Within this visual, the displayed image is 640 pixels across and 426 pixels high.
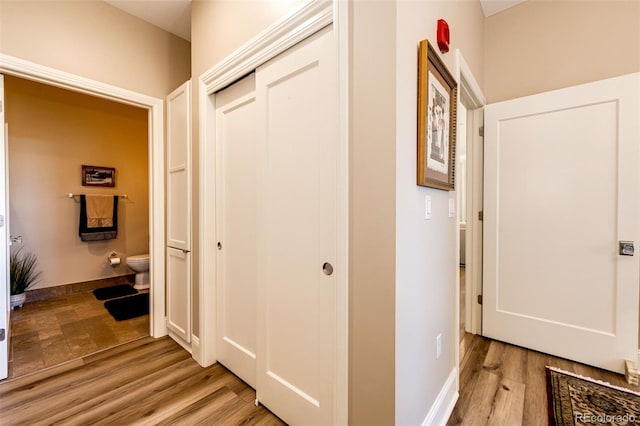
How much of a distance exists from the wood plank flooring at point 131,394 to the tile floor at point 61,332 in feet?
0.57

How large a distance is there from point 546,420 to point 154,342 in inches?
113

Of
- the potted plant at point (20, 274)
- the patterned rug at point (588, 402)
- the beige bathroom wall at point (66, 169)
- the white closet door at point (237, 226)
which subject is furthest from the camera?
the beige bathroom wall at point (66, 169)

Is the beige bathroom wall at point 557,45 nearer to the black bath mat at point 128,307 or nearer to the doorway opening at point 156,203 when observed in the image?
the doorway opening at point 156,203

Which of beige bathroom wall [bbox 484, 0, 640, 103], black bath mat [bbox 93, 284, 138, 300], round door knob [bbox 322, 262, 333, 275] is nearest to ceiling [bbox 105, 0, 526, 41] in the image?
beige bathroom wall [bbox 484, 0, 640, 103]

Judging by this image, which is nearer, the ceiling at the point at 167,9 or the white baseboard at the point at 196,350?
the white baseboard at the point at 196,350

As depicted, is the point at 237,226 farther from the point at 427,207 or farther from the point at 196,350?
the point at 427,207

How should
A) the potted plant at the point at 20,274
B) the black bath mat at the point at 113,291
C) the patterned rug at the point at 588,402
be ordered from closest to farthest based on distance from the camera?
the patterned rug at the point at 588,402
the potted plant at the point at 20,274
the black bath mat at the point at 113,291

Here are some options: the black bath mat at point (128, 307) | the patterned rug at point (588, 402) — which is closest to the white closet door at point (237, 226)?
the black bath mat at point (128, 307)

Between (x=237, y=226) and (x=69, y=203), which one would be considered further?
(x=69, y=203)

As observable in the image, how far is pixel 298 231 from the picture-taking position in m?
1.40

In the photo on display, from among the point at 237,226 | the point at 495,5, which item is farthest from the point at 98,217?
the point at 495,5

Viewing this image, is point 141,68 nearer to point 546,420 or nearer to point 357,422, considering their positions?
point 357,422

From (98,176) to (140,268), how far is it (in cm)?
146

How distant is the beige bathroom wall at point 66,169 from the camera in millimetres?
3229
